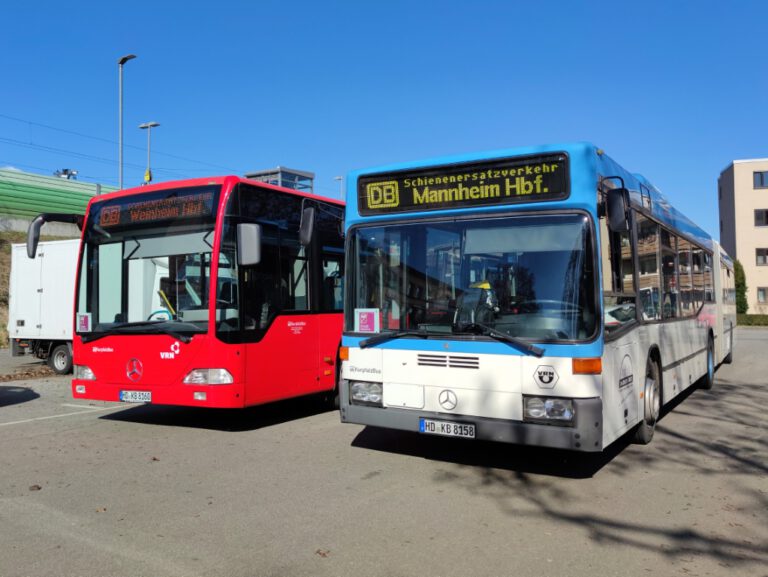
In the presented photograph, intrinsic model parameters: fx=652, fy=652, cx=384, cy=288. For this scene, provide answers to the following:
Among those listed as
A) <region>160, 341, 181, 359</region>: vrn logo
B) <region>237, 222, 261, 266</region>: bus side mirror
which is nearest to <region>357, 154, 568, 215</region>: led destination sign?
<region>237, 222, 261, 266</region>: bus side mirror

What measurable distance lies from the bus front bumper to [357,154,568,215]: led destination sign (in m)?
1.93

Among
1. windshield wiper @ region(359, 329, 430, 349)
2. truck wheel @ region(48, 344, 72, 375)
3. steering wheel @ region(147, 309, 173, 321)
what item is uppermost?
steering wheel @ region(147, 309, 173, 321)

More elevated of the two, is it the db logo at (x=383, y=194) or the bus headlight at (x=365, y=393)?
the db logo at (x=383, y=194)

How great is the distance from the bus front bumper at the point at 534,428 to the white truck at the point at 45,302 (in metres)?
12.0

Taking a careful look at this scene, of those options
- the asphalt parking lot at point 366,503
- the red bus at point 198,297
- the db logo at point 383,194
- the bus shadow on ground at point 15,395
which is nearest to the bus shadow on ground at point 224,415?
the asphalt parking lot at point 366,503

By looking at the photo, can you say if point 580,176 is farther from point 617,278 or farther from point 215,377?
point 215,377

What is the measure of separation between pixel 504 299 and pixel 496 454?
84.9 inches

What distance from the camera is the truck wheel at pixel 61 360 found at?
16.1 metres

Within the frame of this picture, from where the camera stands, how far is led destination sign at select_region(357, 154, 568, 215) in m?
5.91

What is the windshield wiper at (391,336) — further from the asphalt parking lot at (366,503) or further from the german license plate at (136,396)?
the german license plate at (136,396)

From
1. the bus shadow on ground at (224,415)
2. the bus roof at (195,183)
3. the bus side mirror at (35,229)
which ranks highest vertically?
the bus roof at (195,183)

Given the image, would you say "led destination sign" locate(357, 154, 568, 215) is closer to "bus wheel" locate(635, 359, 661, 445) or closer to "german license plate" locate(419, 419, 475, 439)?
"german license plate" locate(419, 419, 475, 439)

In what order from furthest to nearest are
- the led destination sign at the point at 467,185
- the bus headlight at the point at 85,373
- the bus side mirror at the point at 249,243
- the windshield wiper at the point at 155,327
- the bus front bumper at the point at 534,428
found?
1. the bus headlight at the point at 85,373
2. the windshield wiper at the point at 155,327
3. the bus side mirror at the point at 249,243
4. the led destination sign at the point at 467,185
5. the bus front bumper at the point at 534,428

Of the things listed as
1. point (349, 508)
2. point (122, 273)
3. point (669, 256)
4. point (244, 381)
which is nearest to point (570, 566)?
point (349, 508)
